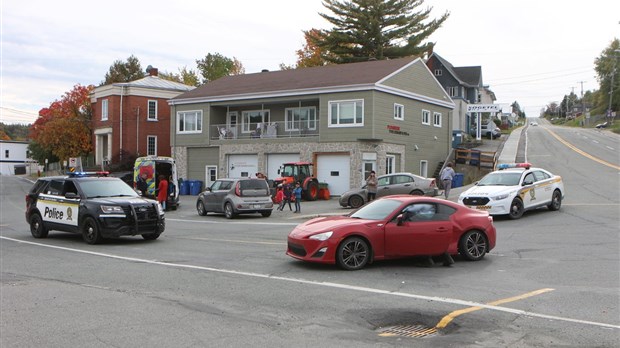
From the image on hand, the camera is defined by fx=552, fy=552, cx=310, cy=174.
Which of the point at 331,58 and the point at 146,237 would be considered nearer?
the point at 146,237

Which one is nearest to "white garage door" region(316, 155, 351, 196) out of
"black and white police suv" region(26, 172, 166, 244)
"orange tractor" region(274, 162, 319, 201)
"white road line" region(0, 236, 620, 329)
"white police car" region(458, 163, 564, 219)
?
"orange tractor" region(274, 162, 319, 201)

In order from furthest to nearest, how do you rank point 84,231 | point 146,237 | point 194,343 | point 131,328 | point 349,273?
point 146,237 → point 84,231 → point 349,273 → point 131,328 → point 194,343

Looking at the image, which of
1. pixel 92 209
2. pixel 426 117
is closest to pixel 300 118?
pixel 426 117

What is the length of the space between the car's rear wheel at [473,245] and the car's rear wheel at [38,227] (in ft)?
37.8

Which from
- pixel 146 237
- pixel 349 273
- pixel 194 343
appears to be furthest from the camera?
pixel 146 237

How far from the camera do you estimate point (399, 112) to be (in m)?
35.5

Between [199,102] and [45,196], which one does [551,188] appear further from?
[199,102]

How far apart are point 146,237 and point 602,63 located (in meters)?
125

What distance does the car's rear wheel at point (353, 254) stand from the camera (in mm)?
10055

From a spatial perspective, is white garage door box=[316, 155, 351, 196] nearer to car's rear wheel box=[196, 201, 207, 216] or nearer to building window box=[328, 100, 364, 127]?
building window box=[328, 100, 364, 127]

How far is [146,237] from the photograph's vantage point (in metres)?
15.3

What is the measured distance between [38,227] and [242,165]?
22.7 m

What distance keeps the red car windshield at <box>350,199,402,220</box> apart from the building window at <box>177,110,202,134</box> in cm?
3085

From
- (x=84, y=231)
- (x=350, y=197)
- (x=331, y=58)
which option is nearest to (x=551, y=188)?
(x=350, y=197)
